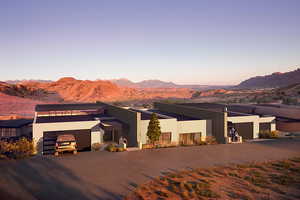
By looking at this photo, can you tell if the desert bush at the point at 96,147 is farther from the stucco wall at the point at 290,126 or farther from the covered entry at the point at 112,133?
the stucco wall at the point at 290,126

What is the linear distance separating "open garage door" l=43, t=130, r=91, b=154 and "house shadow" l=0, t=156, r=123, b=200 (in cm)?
496

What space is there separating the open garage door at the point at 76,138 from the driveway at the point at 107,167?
331 cm

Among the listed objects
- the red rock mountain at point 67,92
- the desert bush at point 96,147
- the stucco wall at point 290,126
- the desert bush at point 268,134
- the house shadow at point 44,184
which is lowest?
the house shadow at point 44,184

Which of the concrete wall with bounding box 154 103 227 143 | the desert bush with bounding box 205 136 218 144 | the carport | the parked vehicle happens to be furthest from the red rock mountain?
the carport

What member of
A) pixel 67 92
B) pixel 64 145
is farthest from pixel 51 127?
pixel 67 92

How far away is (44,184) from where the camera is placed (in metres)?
13.1

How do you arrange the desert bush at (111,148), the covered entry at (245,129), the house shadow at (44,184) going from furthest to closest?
the covered entry at (245,129) → the desert bush at (111,148) → the house shadow at (44,184)

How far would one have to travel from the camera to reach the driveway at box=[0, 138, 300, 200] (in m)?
12.3

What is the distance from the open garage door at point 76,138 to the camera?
22.0 m

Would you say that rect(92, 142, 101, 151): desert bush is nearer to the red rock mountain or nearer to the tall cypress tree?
the tall cypress tree

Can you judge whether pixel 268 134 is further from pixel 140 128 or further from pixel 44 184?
pixel 44 184

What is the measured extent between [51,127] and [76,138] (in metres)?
2.33

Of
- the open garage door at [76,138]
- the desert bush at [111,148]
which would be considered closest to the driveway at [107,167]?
the desert bush at [111,148]

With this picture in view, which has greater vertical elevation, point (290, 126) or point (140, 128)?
point (140, 128)
